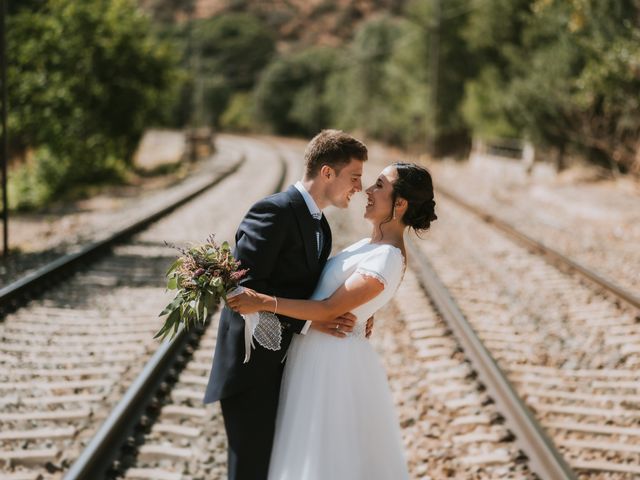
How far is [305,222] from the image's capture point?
2.71m

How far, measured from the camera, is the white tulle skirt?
2.77 m

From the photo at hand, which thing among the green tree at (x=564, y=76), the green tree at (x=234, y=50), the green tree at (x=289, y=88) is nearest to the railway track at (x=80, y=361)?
the green tree at (x=564, y=76)

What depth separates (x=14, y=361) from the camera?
5.61 meters

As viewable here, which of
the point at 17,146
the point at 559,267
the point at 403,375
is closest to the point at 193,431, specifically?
the point at 403,375

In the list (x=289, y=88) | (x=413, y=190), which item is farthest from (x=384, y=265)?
(x=289, y=88)

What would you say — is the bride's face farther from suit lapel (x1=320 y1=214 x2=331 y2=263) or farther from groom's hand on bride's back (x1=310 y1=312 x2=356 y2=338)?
groom's hand on bride's back (x1=310 y1=312 x2=356 y2=338)

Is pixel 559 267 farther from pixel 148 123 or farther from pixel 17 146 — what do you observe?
pixel 148 123

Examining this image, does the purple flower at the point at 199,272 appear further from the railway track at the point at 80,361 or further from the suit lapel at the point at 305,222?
the railway track at the point at 80,361

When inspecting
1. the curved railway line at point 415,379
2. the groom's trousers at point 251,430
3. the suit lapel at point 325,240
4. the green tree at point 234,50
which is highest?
the green tree at point 234,50

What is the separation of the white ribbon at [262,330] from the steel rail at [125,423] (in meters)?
1.55

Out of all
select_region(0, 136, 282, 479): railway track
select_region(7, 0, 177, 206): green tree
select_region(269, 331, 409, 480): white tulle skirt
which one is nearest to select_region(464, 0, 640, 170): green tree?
select_region(0, 136, 282, 479): railway track

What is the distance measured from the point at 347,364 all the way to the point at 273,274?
0.48 metres

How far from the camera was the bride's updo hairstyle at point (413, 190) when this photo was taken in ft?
9.14

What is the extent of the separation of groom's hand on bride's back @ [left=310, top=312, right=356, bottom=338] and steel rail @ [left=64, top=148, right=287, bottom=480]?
66.3 inches
